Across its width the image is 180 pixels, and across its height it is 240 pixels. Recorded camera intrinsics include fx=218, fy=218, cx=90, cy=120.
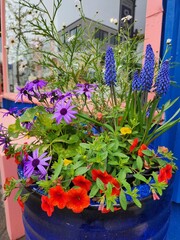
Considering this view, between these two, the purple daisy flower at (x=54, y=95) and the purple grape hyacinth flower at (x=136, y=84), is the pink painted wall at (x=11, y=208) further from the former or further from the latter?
the purple grape hyacinth flower at (x=136, y=84)

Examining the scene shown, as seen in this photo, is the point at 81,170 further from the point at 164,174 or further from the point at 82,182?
the point at 164,174

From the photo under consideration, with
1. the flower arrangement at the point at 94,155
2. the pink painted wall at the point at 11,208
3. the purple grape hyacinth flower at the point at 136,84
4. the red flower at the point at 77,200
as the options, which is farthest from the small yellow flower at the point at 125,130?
the pink painted wall at the point at 11,208

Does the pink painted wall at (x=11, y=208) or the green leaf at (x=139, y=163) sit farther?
the pink painted wall at (x=11, y=208)

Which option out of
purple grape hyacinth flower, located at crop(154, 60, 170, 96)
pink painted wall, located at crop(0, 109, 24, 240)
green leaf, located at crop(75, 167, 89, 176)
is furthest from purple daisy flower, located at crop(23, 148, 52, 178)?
pink painted wall, located at crop(0, 109, 24, 240)

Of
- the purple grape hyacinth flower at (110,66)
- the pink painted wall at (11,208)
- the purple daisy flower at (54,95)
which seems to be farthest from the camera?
the pink painted wall at (11,208)

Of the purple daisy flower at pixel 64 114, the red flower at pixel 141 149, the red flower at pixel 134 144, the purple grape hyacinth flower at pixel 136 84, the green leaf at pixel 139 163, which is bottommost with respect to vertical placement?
the green leaf at pixel 139 163

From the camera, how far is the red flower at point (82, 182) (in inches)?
25.4

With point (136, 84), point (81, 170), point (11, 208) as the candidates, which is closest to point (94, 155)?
point (81, 170)

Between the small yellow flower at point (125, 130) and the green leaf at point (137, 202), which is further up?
the small yellow flower at point (125, 130)

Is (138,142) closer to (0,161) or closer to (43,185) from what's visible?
(43,185)

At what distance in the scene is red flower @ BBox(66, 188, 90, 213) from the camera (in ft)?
2.01

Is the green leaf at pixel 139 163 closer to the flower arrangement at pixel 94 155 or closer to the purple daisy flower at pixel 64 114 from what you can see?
the flower arrangement at pixel 94 155

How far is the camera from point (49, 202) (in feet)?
2.05

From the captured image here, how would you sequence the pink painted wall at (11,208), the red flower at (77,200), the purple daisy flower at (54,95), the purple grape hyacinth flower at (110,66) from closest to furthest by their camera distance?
the red flower at (77,200) < the purple grape hyacinth flower at (110,66) < the purple daisy flower at (54,95) < the pink painted wall at (11,208)
